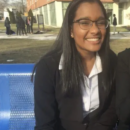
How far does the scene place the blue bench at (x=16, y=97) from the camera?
2.33 meters

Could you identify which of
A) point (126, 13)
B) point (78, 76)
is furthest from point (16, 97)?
point (126, 13)

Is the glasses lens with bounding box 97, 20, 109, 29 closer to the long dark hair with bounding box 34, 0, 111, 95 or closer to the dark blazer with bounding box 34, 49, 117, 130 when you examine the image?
the long dark hair with bounding box 34, 0, 111, 95

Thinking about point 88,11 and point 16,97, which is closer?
point 88,11

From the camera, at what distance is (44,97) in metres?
1.66

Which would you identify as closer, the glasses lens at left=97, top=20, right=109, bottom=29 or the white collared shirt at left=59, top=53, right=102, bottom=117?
the glasses lens at left=97, top=20, right=109, bottom=29

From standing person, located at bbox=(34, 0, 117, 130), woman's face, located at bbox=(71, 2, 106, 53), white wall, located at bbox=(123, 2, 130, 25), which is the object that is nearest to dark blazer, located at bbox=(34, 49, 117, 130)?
standing person, located at bbox=(34, 0, 117, 130)

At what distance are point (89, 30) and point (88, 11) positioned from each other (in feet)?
0.46

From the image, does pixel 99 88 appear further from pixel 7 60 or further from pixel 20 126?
pixel 7 60

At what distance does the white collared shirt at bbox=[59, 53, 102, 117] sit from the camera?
5.59ft

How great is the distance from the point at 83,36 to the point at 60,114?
0.65 m

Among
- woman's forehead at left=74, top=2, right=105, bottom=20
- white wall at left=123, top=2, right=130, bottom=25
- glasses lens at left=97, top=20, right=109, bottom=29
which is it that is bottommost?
glasses lens at left=97, top=20, right=109, bottom=29

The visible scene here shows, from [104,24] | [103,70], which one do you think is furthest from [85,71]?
[104,24]

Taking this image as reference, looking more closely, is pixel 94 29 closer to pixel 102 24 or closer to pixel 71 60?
pixel 102 24

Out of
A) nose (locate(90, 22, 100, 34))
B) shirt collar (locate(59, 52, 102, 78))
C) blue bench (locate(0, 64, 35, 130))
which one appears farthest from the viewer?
blue bench (locate(0, 64, 35, 130))
